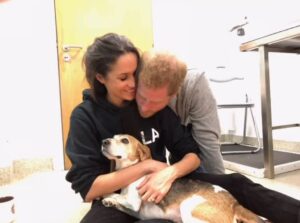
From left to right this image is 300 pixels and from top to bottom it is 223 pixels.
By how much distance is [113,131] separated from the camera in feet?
3.43

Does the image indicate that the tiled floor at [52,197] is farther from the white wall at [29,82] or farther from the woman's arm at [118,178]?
the woman's arm at [118,178]

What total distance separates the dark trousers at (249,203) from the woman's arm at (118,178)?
0.22 ft

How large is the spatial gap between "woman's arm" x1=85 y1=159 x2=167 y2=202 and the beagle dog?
26mm

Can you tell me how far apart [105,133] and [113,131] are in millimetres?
30

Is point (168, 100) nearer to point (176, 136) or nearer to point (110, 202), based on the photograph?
point (176, 136)

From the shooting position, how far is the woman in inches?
37.2

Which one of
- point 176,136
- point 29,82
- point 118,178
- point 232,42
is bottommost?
point 118,178

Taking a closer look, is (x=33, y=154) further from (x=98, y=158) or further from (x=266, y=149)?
(x=266, y=149)

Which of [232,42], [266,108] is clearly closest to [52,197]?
[266,108]

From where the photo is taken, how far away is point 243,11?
3.02 metres

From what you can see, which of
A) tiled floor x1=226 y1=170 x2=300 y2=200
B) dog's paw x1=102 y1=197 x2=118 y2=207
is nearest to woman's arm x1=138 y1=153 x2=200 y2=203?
dog's paw x1=102 y1=197 x2=118 y2=207

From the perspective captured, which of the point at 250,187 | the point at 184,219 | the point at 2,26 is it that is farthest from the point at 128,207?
the point at 2,26

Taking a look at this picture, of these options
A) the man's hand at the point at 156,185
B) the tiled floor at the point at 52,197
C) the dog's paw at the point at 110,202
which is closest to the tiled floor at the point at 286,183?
the tiled floor at the point at 52,197

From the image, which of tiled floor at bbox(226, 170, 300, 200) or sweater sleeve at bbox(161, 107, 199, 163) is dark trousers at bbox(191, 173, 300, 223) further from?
tiled floor at bbox(226, 170, 300, 200)
